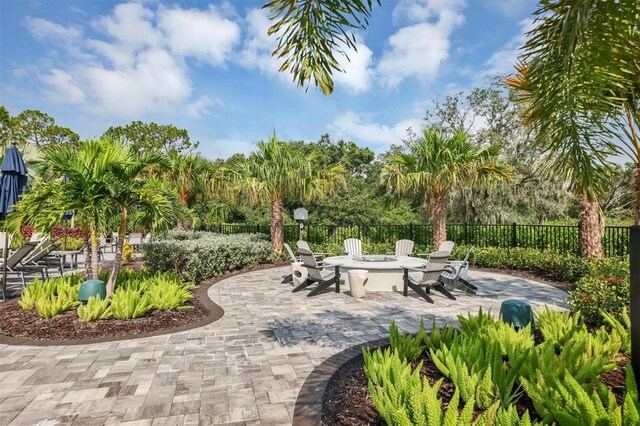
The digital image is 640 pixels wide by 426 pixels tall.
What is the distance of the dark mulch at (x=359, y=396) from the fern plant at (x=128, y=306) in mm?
3386

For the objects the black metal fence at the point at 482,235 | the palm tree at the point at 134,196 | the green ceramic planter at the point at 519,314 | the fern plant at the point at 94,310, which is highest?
the palm tree at the point at 134,196

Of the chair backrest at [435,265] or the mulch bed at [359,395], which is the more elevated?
the chair backrest at [435,265]

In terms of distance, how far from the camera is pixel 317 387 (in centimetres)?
344

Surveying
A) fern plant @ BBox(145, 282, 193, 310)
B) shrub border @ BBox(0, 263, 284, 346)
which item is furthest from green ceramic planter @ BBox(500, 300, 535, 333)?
fern plant @ BBox(145, 282, 193, 310)

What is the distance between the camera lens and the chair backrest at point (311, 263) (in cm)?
816

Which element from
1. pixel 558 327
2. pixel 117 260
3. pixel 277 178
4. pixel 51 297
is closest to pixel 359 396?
pixel 558 327

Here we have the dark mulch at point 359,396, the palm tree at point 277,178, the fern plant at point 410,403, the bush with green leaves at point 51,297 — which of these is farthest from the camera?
the palm tree at point 277,178

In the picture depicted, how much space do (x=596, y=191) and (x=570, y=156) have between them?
696mm

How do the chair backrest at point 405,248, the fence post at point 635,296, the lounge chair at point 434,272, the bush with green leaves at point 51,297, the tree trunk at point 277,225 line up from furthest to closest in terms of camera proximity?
the tree trunk at point 277,225, the chair backrest at point 405,248, the lounge chair at point 434,272, the bush with green leaves at point 51,297, the fence post at point 635,296

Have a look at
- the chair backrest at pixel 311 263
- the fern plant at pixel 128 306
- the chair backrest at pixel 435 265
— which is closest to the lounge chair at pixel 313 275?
the chair backrest at pixel 311 263

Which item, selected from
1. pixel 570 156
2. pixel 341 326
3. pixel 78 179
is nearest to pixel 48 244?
pixel 78 179

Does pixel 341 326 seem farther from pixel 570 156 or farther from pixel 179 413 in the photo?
pixel 570 156

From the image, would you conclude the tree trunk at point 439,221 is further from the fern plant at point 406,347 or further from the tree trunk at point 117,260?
the tree trunk at point 117,260

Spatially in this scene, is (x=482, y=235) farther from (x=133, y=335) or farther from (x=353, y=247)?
(x=133, y=335)
